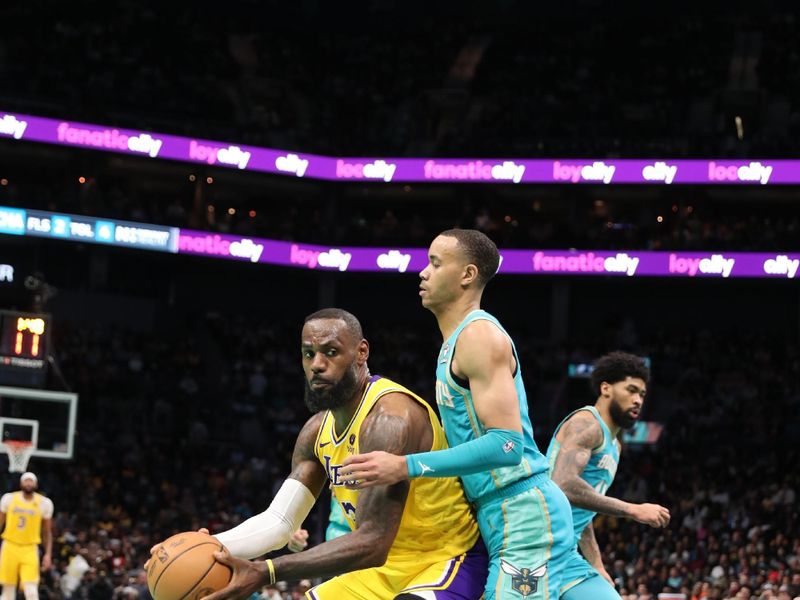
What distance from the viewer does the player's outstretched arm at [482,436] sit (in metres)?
5.80

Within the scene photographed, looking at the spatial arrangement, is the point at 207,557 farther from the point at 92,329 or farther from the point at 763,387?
the point at 92,329

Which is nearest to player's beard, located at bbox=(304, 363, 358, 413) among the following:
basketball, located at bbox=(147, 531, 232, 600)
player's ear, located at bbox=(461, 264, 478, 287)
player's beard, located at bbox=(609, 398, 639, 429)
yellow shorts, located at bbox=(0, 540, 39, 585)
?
player's ear, located at bbox=(461, 264, 478, 287)

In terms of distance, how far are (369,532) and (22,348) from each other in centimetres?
1718

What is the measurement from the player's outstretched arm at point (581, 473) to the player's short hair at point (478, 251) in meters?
1.83

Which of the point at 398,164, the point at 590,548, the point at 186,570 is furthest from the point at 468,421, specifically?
the point at 398,164

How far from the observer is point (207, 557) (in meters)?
5.82

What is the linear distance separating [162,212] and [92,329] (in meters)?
3.90

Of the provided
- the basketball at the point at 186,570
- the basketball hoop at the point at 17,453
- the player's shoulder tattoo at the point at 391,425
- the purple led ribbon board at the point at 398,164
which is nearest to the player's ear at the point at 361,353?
the player's shoulder tattoo at the point at 391,425

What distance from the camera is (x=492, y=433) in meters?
6.16

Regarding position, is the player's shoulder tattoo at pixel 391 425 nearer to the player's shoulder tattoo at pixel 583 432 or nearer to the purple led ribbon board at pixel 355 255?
the player's shoulder tattoo at pixel 583 432

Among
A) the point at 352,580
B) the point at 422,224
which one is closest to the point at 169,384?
the point at 422,224

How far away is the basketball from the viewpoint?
18.9 feet

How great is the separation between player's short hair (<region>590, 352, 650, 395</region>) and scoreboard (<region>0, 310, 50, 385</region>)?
14.8m

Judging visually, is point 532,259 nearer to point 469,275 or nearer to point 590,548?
point 590,548
